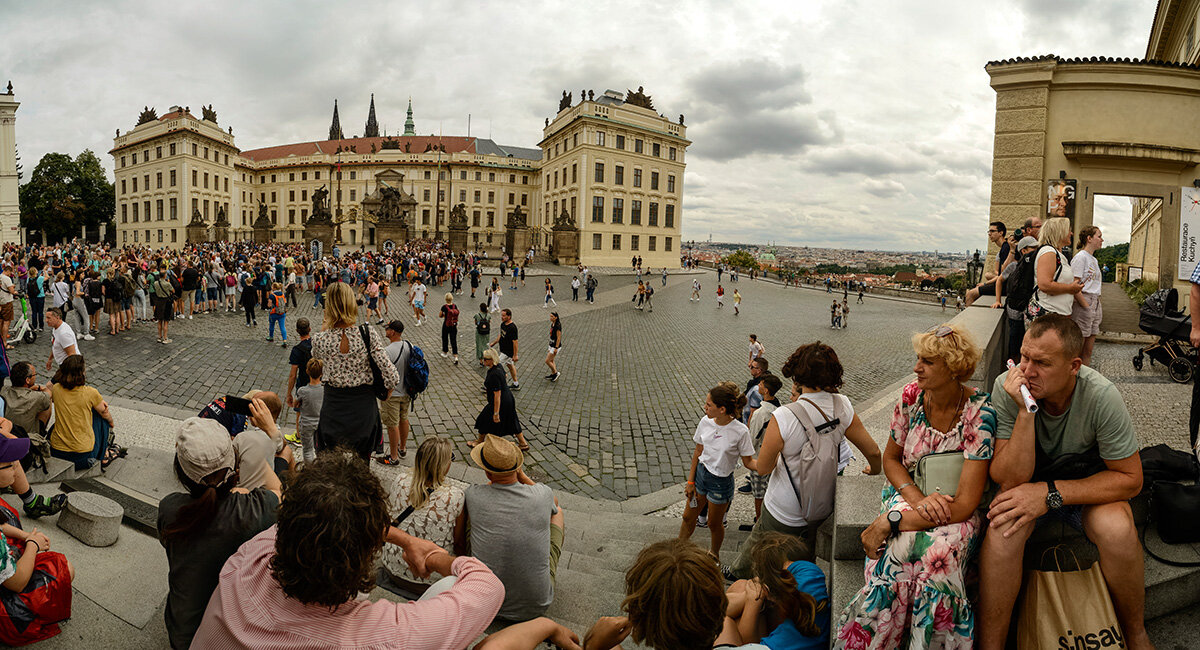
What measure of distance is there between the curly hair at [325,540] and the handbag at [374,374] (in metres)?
3.16

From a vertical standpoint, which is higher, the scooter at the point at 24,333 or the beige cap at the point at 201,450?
the beige cap at the point at 201,450

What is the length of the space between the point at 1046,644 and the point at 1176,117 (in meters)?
13.8

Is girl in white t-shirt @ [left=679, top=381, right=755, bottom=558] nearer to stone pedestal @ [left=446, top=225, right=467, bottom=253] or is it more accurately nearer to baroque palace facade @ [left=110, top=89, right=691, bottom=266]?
stone pedestal @ [left=446, top=225, right=467, bottom=253]

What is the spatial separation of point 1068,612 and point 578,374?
9.89 metres

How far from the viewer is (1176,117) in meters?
11.0

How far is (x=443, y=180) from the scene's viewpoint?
7719 cm

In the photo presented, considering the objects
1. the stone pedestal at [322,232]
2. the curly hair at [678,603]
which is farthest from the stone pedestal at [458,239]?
the curly hair at [678,603]

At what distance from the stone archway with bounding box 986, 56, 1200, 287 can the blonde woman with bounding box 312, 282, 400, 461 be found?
12284 millimetres

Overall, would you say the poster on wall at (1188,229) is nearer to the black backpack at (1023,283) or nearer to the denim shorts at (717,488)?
the black backpack at (1023,283)

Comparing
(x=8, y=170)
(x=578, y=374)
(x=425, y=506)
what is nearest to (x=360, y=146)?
(x=8, y=170)

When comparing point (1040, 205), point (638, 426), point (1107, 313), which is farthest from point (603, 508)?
point (1107, 313)

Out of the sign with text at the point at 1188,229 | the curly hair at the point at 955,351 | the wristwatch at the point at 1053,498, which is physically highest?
the sign with text at the point at 1188,229

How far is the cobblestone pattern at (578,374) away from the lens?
7.61 metres

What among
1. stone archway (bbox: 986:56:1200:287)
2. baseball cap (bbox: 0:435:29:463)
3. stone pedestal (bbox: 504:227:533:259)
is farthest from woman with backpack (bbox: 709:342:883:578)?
stone pedestal (bbox: 504:227:533:259)
